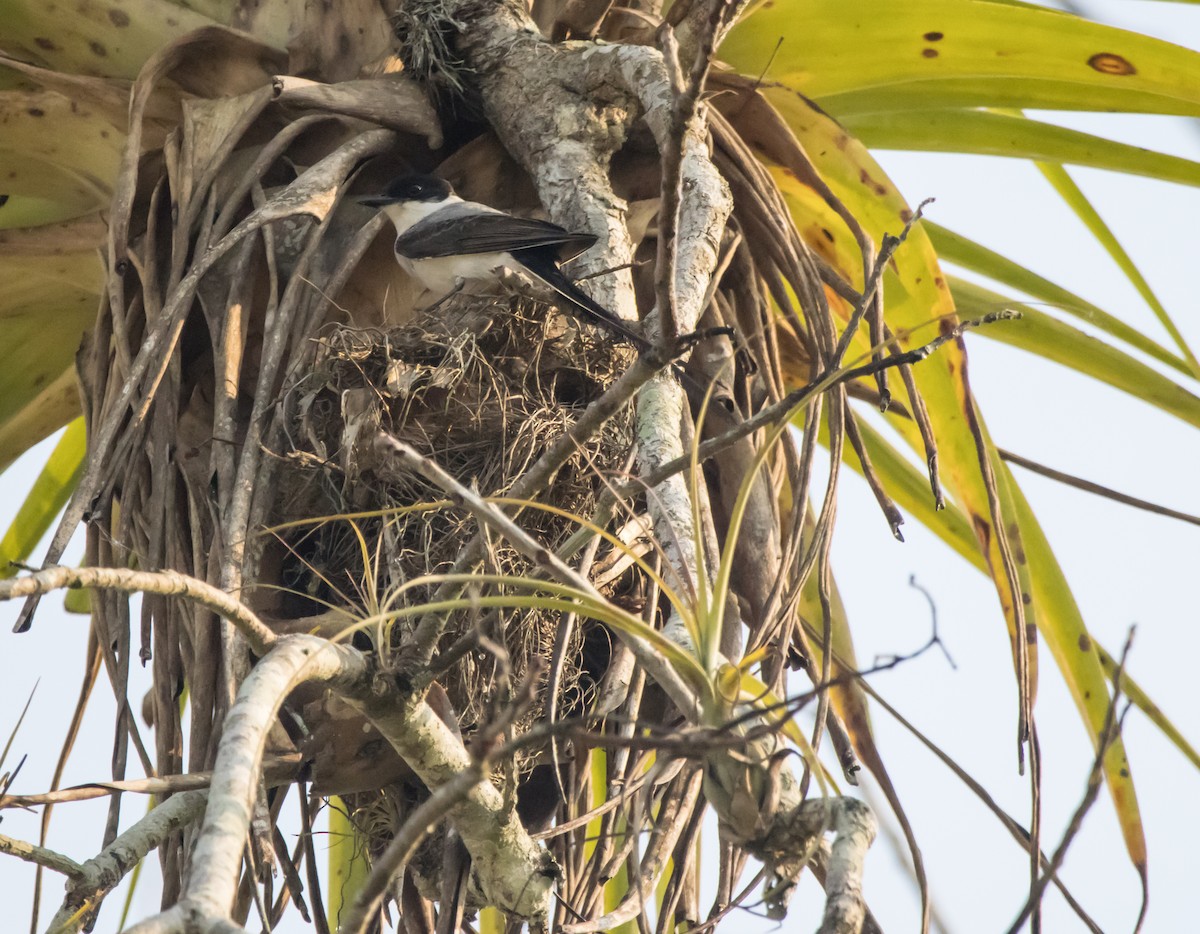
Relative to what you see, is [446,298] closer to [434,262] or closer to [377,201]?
[434,262]

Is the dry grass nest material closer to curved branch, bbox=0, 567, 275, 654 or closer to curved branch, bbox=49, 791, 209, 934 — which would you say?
curved branch, bbox=49, 791, 209, 934

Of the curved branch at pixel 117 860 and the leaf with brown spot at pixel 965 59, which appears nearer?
the curved branch at pixel 117 860

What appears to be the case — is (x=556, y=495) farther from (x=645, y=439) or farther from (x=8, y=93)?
(x=8, y=93)

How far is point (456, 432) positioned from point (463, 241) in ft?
1.76

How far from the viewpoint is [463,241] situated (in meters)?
3.46

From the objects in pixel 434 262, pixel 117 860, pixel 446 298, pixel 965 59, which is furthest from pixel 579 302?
pixel 117 860

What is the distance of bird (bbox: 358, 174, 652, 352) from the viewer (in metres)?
3.08

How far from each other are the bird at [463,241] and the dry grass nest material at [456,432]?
136mm

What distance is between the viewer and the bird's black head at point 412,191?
10.8ft

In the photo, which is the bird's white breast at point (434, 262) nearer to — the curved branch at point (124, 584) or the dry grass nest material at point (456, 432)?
the dry grass nest material at point (456, 432)

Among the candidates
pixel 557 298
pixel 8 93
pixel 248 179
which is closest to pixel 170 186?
pixel 248 179

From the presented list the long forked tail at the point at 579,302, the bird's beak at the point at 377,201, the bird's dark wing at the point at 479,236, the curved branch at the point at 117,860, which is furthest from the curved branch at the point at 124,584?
the bird's beak at the point at 377,201

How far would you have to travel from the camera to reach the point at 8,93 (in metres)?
3.36

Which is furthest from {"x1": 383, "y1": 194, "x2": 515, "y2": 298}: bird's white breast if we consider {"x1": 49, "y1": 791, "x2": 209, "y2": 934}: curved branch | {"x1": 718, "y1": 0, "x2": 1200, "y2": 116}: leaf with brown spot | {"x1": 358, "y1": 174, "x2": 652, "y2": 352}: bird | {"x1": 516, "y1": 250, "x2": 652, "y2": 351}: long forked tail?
{"x1": 49, "y1": 791, "x2": 209, "y2": 934}: curved branch
